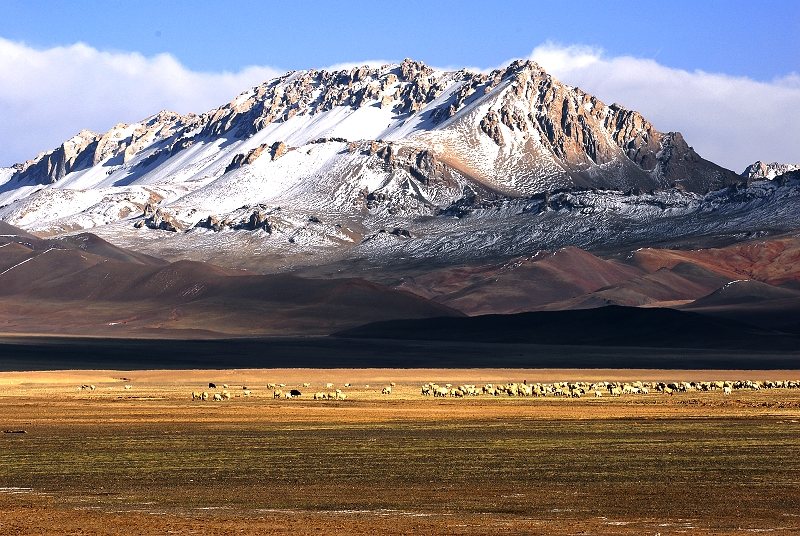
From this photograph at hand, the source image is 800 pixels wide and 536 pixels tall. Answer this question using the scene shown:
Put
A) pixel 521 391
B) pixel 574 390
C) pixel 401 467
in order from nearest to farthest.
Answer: pixel 401 467
pixel 521 391
pixel 574 390

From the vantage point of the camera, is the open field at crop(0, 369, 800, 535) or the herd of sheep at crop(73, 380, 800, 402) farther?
the herd of sheep at crop(73, 380, 800, 402)

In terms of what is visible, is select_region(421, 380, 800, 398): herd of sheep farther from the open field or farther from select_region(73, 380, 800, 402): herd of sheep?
the open field

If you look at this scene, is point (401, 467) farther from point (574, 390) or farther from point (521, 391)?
point (574, 390)

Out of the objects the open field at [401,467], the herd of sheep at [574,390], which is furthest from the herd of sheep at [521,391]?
the open field at [401,467]

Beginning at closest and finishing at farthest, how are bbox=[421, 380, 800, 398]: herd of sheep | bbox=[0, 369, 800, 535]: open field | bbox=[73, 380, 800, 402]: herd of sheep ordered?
bbox=[0, 369, 800, 535]: open field < bbox=[73, 380, 800, 402]: herd of sheep < bbox=[421, 380, 800, 398]: herd of sheep

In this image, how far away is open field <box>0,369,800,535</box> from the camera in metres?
29.2

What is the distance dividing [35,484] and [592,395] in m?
51.3

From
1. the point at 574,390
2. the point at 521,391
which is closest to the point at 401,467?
the point at 521,391

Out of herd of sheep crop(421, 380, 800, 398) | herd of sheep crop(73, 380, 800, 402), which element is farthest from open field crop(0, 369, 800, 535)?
herd of sheep crop(421, 380, 800, 398)

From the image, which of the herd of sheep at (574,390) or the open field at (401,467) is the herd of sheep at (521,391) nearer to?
the herd of sheep at (574,390)

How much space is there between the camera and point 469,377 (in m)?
115

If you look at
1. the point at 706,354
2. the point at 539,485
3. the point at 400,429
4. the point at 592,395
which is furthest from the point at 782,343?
the point at 539,485

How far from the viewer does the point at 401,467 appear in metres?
39.3

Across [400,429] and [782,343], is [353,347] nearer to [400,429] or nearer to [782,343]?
[782,343]
